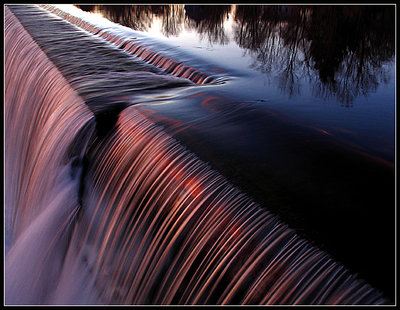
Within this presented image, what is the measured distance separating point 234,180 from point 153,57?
12.6 feet

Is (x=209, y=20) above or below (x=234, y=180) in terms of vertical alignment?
above

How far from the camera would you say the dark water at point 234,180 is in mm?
1767

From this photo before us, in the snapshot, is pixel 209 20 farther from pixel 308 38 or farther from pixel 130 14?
pixel 308 38

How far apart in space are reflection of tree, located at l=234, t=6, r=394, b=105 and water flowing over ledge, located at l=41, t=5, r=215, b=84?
87 cm

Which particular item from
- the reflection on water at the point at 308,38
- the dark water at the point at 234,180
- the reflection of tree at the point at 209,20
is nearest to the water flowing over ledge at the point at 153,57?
the dark water at the point at 234,180

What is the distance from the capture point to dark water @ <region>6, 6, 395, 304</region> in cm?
177

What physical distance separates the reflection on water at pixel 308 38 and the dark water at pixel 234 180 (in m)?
0.04

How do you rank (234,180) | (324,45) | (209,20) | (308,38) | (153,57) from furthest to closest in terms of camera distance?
(209,20), (308,38), (153,57), (324,45), (234,180)

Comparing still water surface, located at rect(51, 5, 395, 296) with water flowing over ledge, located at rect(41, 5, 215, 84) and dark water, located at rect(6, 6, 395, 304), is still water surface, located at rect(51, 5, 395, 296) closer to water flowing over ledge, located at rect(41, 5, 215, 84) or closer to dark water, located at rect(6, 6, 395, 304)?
dark water, located at rect(6, 6, 395, 304)

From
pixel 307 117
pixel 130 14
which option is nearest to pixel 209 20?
pixel 130 14

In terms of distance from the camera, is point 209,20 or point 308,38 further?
point 209,20

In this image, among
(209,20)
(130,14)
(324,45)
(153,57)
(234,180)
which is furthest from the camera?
(130,14)

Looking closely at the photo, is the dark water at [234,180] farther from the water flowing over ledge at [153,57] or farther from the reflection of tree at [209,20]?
the reflection of tree at [209,20]

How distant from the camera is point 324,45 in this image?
5.43 m
